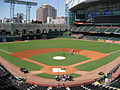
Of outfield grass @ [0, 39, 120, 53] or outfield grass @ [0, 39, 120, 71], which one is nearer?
outfield grass @ [0, 39, 120, 71]

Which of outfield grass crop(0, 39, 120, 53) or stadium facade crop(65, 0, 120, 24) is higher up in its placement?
stadium facade crop(65, 0, 120, 24)

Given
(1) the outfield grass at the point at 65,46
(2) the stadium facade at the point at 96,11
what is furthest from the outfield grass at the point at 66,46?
(2) the stadium facade at the point at 96,11

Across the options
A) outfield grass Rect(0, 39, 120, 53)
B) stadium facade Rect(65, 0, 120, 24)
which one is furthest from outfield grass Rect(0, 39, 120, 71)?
stadium facade Rect(65, 0, 120, 24)

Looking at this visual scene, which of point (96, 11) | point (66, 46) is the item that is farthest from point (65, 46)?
point (96, 11)

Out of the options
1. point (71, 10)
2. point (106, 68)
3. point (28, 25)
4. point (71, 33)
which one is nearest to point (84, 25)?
point (71, 33)

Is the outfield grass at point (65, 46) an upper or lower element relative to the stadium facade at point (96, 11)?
lower

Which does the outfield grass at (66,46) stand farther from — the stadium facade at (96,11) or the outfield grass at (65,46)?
the stadium facade at (96,11)

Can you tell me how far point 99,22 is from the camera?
281 feet

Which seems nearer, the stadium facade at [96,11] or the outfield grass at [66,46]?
the outfield grass at [66,46]

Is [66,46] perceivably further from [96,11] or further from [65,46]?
[96,11]

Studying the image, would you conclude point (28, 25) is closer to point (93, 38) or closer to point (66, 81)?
point (93, 38)

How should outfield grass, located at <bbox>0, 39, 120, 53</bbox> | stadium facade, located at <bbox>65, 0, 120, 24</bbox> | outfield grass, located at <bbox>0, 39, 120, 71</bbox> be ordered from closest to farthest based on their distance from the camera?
outfield grass, located at <bbox>0, 39, 120, 71</bbox> → outfield grass, located at <bbox>0, 39, 120, 53</bbox> → stadium facade, located at <bbox>65, 0, 120, 24</bbox>

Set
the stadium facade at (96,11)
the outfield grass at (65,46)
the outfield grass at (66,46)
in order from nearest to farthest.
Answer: the outfield grass at (66,46) → the outfield grass at (65,46) → the stadium facade at (96,11)

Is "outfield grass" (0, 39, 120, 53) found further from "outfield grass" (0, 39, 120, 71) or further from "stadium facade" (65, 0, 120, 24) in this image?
"stadium facade" (65, 0, 120, 24)
